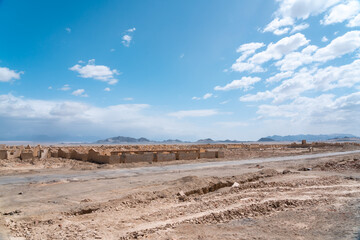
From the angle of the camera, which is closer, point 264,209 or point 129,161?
point 264,209

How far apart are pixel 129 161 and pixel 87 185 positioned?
12132mm

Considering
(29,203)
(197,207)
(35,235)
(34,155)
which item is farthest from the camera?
(34,155)

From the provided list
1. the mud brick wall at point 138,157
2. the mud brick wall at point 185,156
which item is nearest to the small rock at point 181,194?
the mud brick wall at point 138,157

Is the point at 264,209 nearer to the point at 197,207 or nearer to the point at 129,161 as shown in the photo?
the point at 197,207

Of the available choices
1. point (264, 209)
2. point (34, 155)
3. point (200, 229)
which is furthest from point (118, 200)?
point (34, 155)

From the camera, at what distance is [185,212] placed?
28.3ft

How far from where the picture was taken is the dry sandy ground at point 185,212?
6.75 meters

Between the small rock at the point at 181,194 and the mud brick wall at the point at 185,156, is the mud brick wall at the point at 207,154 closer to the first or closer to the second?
the mud brick wall at the point at 185,156

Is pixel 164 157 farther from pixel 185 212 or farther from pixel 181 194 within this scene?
pixel 185 212

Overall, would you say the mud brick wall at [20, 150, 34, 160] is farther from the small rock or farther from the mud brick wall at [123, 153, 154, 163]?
the small rock

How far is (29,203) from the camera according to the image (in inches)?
399

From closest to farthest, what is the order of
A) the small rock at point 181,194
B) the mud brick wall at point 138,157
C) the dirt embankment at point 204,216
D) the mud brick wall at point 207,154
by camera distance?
the dirt embankment at point 204,216 < the small rock at point 181,194 < the mud brick wall at point 138,157 < the mud brick wall at point 207,154

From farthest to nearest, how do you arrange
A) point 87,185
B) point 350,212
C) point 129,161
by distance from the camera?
point 129,161, point 87,185, point 350,212

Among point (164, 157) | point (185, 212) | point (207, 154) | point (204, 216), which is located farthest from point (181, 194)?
A: point (207, 154)
